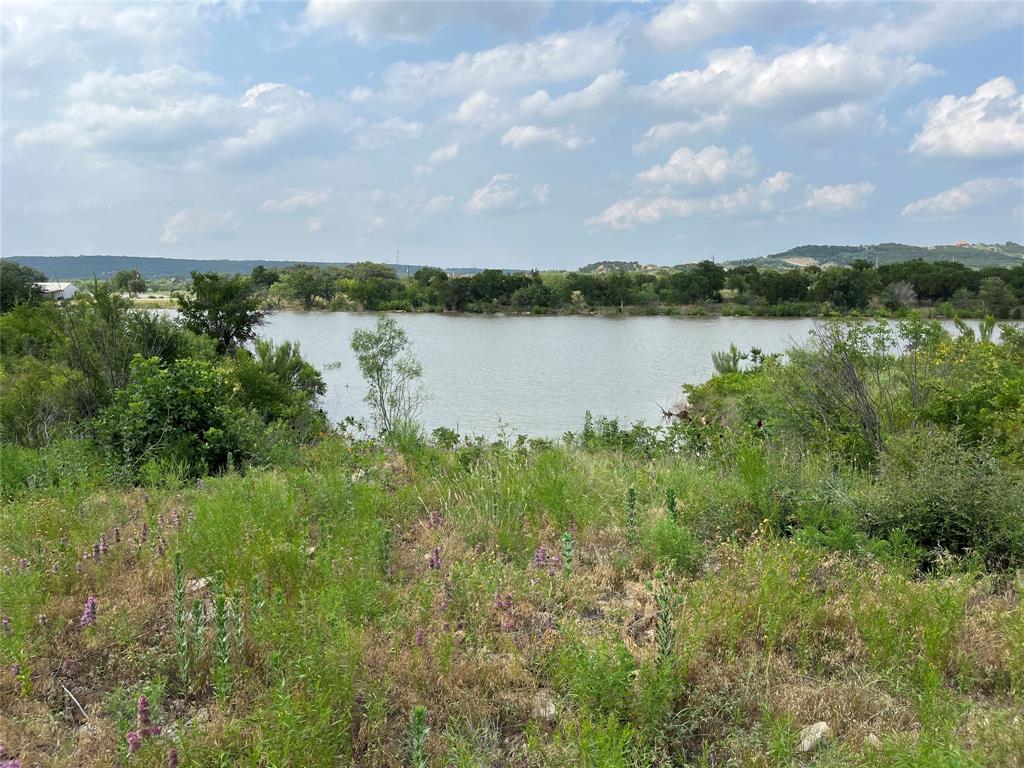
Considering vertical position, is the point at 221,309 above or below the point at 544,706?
above

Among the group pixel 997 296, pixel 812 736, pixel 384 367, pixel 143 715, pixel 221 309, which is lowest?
pixel 384 367

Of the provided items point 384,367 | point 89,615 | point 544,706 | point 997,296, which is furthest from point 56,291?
point 997,296

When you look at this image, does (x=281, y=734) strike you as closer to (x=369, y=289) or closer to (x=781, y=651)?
(x=781, y=651)

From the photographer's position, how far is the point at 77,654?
315cm

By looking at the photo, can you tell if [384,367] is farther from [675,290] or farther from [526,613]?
[675,290]

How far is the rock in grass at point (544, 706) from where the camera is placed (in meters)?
2.74

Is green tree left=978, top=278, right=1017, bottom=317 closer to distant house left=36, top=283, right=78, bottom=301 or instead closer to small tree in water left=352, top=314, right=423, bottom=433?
small tree in water left=352, top=314, right=423, bottom=433

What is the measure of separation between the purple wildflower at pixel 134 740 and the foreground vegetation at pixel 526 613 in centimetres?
1

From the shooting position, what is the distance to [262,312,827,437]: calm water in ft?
79.6

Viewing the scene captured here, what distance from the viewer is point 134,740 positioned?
2375 mm

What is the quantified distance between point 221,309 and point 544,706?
29988mm

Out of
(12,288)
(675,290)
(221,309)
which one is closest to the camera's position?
(221,309)

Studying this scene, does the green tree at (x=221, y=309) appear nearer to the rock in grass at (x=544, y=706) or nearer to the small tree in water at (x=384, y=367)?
the small tree in water at (x=384, y=367)

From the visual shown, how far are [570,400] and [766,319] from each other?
43.3 m
